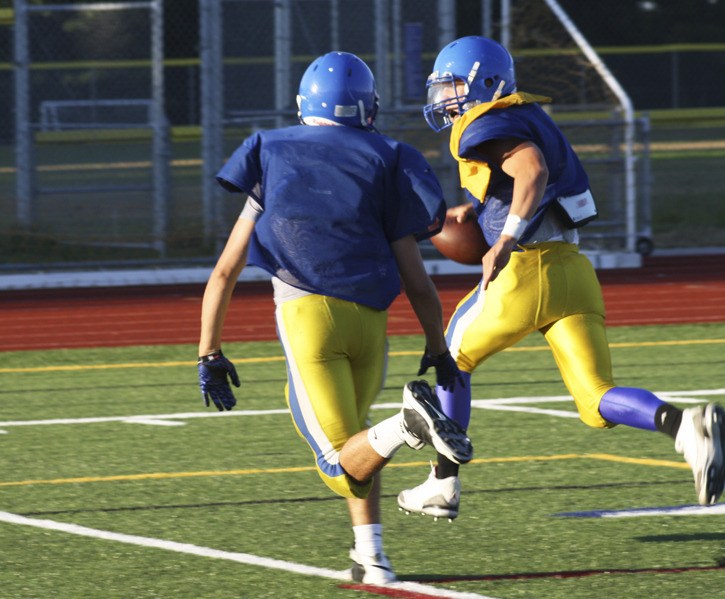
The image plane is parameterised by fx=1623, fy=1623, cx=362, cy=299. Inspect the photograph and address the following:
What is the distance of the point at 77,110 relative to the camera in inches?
1066

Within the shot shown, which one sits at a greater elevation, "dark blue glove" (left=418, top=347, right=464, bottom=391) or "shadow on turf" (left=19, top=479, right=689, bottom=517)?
"dark blue glove" (left=418, top=347, right=464, bottom=391)

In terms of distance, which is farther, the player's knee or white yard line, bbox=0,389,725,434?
white yard line, bbox=0,389,725,434

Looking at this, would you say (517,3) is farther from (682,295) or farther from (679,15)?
(682,295)

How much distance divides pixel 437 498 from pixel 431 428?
116cm

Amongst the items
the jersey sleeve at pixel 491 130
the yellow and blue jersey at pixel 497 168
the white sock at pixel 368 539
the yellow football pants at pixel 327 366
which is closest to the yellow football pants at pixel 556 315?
the yellow and blue jersey at pixel 497 168

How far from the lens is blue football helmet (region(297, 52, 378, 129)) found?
16.2 ft

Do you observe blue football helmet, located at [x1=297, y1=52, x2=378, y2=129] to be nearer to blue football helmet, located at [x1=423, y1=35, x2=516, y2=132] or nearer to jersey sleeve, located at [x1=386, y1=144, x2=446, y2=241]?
Result: jersey sleeve, located at [x1=386, y1=144, x2=446, y2=241]

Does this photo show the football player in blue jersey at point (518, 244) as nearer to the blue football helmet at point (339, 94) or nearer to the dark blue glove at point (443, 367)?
the dark blue glove at point (443, 367)

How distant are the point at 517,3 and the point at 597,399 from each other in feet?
85.2

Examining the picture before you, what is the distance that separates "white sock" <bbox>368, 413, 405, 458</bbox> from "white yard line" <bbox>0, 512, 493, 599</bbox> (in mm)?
470

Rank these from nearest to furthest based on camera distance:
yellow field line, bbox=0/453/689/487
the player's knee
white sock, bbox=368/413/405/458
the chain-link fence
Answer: white sock, bbox=368/413/405/458, the player's knee, yellow field line, bbox=0/453/689/487, the chain-link fence

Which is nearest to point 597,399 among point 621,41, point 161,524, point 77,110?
point 161,524

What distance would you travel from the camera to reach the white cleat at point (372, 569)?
16.1 feet

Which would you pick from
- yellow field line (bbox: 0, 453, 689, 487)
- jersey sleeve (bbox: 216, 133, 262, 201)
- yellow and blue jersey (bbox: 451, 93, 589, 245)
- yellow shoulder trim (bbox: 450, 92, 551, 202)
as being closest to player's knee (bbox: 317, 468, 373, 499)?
jersey sleeve (bbox: 216, 133, 262, 201)
